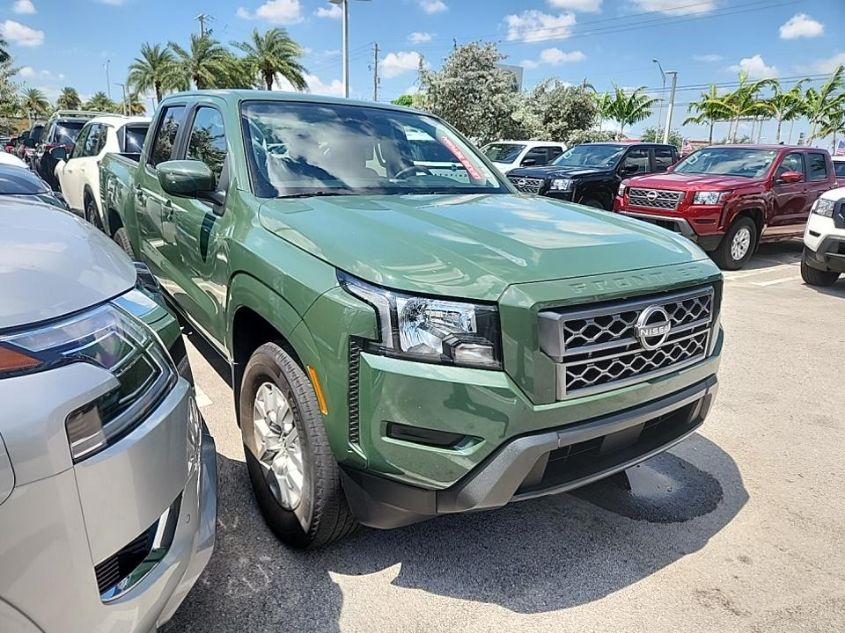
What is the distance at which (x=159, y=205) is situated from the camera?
12.6 feet

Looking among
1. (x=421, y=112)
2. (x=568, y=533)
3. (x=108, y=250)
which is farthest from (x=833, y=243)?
(x=108, y=250)

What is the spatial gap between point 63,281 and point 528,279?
1.31 meters

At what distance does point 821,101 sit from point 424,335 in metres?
60.3

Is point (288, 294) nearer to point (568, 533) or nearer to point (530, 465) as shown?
point (530, 465)

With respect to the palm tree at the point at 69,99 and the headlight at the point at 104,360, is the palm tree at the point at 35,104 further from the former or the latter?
the headlight at the point at 104,360

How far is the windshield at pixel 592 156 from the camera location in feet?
38.0

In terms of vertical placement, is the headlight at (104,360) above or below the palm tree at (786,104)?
below

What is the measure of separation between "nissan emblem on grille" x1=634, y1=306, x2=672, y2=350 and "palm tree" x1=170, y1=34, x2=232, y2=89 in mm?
40839

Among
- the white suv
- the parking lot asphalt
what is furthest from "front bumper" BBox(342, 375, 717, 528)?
the white suv

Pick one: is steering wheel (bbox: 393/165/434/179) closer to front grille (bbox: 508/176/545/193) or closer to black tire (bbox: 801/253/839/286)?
black tire (bbox: 801/253/839/286)

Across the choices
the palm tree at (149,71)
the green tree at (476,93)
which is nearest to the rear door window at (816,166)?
the green tree at (476,93)

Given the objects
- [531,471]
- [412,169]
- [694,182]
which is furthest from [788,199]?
[531,471]

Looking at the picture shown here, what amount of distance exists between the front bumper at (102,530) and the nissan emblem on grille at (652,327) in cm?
150

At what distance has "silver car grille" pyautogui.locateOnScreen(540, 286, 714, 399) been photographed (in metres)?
1.96
